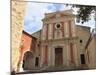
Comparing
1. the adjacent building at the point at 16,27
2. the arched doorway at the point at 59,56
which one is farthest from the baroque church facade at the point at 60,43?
the adjacent building at the point at 16,27

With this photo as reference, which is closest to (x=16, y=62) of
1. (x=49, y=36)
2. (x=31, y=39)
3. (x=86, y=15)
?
(x=31, y=39)

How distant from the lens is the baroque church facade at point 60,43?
2439 millimetres

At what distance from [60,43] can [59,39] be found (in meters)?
0.05

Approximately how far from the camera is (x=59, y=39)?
2506 mm

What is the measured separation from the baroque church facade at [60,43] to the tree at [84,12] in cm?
9

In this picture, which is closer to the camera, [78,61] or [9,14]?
[9,14]

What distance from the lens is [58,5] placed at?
8.23ft

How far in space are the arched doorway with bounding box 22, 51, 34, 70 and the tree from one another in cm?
75

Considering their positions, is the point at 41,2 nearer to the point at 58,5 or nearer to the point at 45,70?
the point at 58,5

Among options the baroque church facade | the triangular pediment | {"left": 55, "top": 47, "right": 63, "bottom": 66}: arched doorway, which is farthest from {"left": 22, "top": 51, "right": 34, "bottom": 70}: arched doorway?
the triangular pediment

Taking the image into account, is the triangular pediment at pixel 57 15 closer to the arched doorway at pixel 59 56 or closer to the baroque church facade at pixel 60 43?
the baroque church facade at pixel 60 43

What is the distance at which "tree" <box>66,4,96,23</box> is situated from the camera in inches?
103

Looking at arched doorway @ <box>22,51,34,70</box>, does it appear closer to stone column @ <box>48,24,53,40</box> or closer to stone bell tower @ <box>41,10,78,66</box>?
stone bell tower @ <box>41,10,78,66</box>

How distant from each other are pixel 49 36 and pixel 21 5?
492 millimetres
